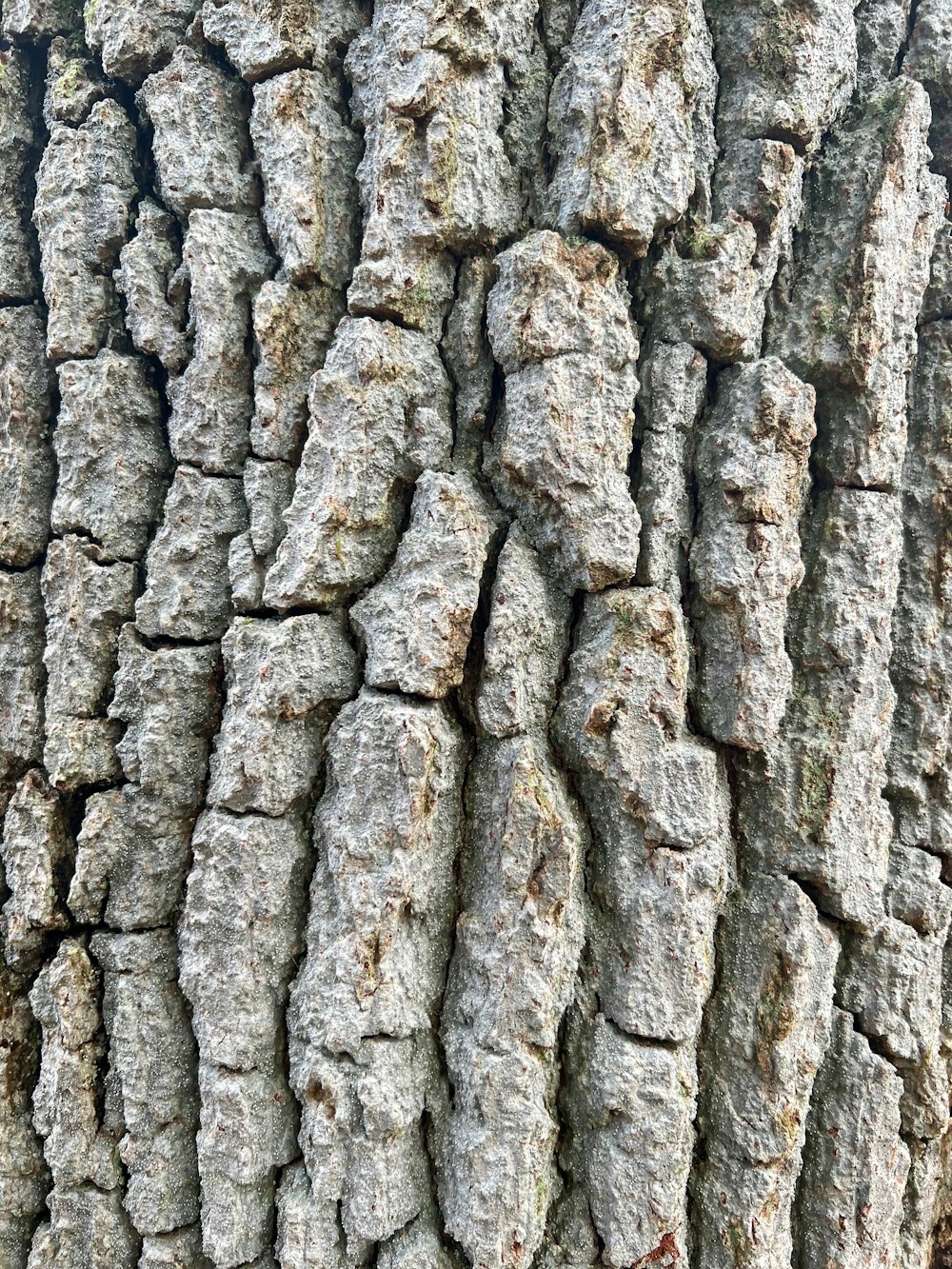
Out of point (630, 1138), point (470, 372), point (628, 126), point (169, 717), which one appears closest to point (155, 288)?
point (470, 372)

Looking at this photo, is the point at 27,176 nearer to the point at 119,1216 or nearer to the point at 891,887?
the point at 119,1216

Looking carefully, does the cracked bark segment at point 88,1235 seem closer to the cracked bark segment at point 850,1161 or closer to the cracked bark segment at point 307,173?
the cracked bark segment at point 850,1161

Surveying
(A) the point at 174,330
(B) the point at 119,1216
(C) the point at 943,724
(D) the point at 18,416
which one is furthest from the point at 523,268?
(B) the point at 119,1216

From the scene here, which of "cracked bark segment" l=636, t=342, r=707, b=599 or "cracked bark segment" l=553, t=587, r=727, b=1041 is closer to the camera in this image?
"cracked bark segment" l=553, t=587, r=727, b=1041

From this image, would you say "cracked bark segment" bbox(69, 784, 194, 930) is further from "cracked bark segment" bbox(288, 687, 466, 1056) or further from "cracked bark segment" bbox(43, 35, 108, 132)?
"cracked bark segment" bbox(43, 35, 108, 132)

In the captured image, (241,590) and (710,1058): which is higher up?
(241,590)

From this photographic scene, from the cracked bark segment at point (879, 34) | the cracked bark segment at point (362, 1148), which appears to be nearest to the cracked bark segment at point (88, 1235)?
the cracked bark segment at point (362, 1148)

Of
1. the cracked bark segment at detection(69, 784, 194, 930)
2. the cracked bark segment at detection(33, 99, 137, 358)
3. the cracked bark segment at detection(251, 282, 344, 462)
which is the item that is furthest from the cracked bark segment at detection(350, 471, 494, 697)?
the cracked bark segment at detection(33, 99, 137, 358)

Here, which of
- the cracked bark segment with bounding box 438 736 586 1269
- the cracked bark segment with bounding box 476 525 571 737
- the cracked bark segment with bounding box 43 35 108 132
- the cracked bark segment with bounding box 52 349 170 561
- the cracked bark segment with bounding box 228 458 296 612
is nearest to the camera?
the cracked bark segment with bounding box 438 736 586 1269
